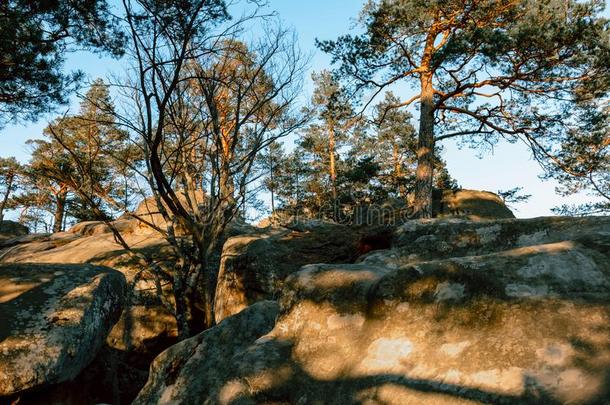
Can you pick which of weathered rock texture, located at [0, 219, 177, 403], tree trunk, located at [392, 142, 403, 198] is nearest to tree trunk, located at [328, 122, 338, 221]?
tree trunk, located at [392, 142, 403, 198]

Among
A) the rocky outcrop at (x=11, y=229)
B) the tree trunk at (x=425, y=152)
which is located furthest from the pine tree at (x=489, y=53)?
the rocky outcrop at (x=11, y=229)

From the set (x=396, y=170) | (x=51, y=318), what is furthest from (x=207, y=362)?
(x=396, y=170)

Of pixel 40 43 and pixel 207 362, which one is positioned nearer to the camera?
pixel 207 362

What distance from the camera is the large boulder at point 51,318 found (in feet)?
19.6

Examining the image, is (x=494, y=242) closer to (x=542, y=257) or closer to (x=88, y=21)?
(x=542, y=257)

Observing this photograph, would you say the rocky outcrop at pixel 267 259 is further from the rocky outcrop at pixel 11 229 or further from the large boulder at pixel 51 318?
the rocky outcrop at pixel 11 229

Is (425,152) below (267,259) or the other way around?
the other way around

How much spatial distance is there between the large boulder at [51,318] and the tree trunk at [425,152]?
864 centimetres

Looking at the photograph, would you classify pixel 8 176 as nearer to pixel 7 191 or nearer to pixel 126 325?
pixel 7 191

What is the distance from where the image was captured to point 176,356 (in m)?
4.39

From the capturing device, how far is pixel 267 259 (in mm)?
10062

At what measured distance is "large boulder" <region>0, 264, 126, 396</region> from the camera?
5.97 m

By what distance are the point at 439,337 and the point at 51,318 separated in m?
5.79

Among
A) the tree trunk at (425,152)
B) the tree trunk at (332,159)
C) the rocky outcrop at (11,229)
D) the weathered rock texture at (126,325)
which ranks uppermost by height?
the tree trunk at (332,159)
